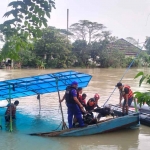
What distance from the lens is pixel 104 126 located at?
7945 mm

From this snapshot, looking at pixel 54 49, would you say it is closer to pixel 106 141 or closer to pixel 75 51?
pixel 75 51

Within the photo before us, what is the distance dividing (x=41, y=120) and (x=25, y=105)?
3587mm

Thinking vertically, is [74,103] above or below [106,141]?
above

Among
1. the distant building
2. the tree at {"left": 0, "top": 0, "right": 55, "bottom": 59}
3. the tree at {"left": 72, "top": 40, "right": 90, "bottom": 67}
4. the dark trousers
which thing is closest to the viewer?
the tree at {"left": 0, "top": 0, "right": 55, "bottom": 59}

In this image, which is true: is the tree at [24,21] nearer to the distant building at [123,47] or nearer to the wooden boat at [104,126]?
the wooden boat at [104,126]

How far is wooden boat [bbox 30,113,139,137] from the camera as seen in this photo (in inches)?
301

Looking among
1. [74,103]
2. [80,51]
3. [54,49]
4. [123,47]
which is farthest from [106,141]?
[123,47]

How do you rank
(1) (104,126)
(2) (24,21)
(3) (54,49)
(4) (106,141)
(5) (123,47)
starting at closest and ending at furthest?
(2) (24,21) → (4) (106,141) → (1) (104,126) → (3) (54,49) → (5) (123,47)

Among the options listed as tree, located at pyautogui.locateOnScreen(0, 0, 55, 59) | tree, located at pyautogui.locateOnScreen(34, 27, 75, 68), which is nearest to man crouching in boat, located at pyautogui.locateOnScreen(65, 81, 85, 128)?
tree, located at pyautogui.locateOnScreen(0, 0, 55, 59)

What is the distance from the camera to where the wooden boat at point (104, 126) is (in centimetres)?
764

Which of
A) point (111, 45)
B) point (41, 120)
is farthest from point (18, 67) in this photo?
point (41, 120)

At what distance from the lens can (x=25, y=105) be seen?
13102 millimetres

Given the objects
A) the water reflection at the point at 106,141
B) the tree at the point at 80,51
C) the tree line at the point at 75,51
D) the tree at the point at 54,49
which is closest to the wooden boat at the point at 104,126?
the water reflection at the point at 106,141

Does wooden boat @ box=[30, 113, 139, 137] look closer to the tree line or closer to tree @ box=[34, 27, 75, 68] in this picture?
the tree line
